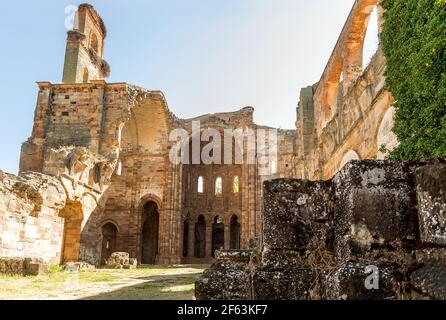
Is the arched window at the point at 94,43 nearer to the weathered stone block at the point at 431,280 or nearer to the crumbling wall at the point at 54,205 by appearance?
the crumbling wall at the point at 54,205

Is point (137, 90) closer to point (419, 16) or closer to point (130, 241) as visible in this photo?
point (130, 241)

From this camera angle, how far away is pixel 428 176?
7.00 feet

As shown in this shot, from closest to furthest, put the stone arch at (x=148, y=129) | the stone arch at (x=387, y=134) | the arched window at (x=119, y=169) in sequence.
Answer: the stone arch at (x=387, y=134) < the stone arch at (x=148, y=129) < the arched window at (x=119, y=169)

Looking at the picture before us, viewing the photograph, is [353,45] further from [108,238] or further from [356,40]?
[108,238]

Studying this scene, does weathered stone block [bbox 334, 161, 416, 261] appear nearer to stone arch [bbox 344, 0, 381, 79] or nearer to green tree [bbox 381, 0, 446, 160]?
green tree [bbox 381, 0, 446, 160]

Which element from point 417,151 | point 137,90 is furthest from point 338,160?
point 137,90

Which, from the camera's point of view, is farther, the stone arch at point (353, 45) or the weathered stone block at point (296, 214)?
the stone arch at point (353, 45)

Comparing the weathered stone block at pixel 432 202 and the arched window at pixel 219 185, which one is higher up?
the arched window at pixel 219 185

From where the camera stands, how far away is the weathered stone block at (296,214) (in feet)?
8.43

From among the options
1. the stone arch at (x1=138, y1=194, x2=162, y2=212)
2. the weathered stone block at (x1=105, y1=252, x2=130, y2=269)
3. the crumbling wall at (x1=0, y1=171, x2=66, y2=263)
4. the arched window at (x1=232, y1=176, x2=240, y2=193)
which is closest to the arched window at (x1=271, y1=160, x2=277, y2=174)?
the arched window at (x1=232, y1=176, x2=240, y2=193)

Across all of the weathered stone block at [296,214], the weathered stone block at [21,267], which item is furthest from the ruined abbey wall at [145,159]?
the weathered stone block at [296,214]

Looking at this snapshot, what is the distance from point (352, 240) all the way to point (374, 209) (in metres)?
0.23

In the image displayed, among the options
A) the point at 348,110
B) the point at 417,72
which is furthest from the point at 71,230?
the point at 417,72

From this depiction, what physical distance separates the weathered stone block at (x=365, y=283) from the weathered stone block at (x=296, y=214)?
420mm
